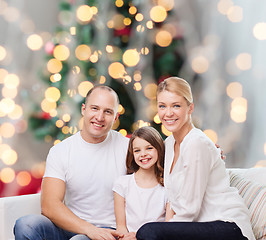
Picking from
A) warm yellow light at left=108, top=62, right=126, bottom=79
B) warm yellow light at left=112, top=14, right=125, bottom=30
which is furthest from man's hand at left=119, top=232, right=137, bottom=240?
warm yellow light at left=112, top=14, right=125, bottom=30

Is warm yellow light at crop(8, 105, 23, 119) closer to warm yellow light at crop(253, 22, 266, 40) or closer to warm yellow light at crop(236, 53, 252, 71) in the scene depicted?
warm yellow light at crop(236, 53, 252, 71)

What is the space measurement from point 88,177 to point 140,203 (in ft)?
0.90

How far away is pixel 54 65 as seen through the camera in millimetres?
2559

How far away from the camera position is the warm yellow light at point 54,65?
2541 millimetres

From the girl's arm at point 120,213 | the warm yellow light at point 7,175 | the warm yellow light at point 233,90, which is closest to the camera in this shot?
the girl's arm at point 120,213

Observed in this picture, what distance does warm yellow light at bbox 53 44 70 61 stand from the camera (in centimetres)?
255

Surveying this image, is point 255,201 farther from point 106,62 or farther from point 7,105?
point 7,105

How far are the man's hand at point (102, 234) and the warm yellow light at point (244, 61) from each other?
6.70ft

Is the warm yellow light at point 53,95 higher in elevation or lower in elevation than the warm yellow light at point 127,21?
lower

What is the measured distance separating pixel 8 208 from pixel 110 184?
0.48m

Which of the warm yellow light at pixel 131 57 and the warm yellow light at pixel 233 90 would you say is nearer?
the warm yellow light at pixel 131 57

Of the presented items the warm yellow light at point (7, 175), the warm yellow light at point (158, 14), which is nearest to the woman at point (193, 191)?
the warm yellow light at point (158, 14)

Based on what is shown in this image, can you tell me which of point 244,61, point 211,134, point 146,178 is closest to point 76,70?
point 146,178

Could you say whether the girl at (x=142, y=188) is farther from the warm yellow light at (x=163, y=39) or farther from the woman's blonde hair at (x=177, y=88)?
the warm yellow light at (x=163, y=39)
